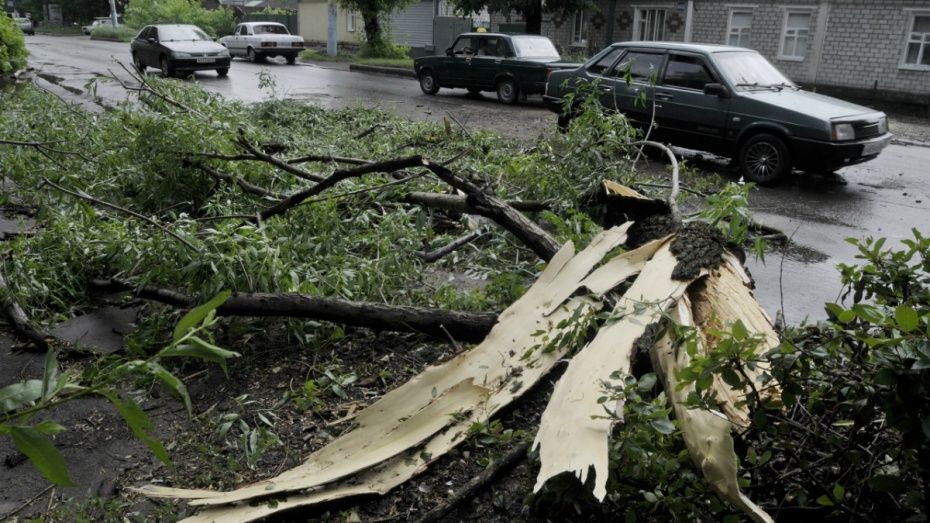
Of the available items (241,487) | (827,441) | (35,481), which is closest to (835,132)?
(827,441)

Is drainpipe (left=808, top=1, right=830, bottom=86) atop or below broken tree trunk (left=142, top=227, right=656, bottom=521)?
atop

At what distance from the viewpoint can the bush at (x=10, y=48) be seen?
65.8 ft

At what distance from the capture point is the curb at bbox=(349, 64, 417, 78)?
2641 cm

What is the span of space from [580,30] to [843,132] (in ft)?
77.8

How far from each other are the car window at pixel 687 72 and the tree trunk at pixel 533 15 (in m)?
15.2

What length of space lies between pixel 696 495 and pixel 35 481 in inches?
113

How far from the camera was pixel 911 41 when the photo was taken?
71.4 feet

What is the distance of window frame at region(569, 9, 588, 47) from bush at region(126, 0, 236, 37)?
84.1ft

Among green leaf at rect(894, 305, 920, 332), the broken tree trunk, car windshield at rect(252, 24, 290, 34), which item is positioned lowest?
the broken tree trunk

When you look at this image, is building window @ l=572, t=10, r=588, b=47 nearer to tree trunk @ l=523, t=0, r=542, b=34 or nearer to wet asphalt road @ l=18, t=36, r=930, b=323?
tree trunk @ l=523, t=0, r=542, b=34

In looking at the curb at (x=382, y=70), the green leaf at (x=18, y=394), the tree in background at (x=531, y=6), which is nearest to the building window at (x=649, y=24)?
the tree in background at (x=531, y=6)

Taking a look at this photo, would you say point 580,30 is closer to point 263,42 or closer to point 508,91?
point 263,42

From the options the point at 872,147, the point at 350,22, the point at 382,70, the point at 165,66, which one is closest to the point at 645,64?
the point at 872,147

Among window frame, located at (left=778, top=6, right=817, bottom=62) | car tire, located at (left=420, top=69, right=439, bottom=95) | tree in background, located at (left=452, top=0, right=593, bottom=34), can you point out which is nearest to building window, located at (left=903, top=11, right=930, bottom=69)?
window frame, located at (left=778, top=6, right=817, bottom=62)
